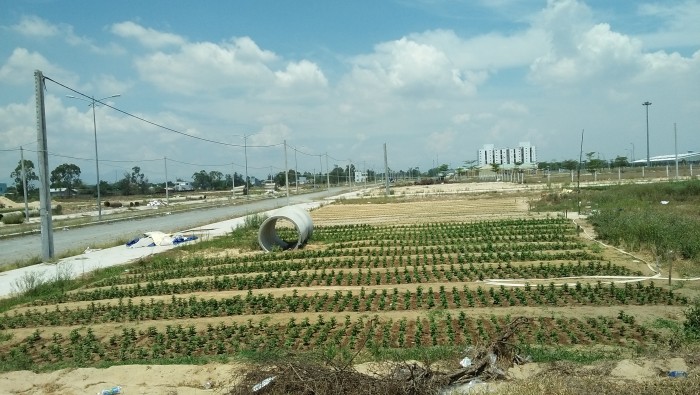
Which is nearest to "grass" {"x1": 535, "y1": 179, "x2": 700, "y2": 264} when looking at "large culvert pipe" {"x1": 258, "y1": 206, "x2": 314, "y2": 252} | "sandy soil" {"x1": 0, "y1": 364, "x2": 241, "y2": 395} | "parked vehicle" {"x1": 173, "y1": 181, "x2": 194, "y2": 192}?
"sandy soil" {"x1": 0, "y1": 364, "x2": 241, "y2": 395}

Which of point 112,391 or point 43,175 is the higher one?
point 43,175

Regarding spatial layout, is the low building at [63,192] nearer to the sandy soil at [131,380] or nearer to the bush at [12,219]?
the bush at [12,219]

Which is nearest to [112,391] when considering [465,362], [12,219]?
[465,362]

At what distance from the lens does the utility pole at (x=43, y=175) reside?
19594 mm

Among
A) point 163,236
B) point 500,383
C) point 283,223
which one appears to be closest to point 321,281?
point 500,383

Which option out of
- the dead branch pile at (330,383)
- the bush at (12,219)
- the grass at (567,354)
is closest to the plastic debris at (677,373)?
the grass at (567,354)

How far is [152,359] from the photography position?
8250 millimetres

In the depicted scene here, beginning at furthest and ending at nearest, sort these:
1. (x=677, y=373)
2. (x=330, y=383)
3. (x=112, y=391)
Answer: (x=112, y=391), (x=677, y=373), (x=330, y=383)

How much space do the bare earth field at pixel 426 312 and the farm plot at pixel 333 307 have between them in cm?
4

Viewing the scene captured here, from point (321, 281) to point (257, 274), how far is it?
2.50 m

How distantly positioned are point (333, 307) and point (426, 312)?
187 cm

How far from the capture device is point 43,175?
20.1 metres

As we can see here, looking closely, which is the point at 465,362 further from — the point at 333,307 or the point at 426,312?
the point at 333,307

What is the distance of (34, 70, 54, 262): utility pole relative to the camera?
64.3 ft
